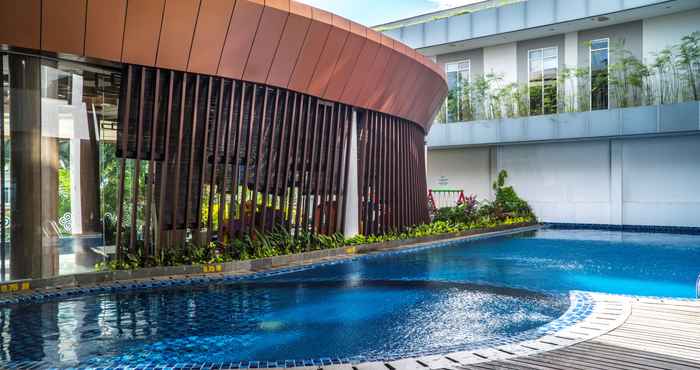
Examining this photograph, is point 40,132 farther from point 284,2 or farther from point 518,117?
point 518,117

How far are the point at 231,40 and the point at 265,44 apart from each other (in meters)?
0.66

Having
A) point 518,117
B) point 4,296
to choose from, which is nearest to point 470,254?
point 4,296

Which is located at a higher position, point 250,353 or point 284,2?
point 284,2

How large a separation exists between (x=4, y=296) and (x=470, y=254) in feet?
28.3

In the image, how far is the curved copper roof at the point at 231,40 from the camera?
7625mm

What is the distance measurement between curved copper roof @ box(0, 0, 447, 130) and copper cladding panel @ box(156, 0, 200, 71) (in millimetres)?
14

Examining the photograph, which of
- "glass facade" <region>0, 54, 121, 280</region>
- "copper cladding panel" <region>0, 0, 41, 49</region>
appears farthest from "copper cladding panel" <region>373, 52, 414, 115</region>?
"copper cladding panel" <region>0, 0, 41, 49</region>

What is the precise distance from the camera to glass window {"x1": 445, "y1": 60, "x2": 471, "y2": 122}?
78.3 feet

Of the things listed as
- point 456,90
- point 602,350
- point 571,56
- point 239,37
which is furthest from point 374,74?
point 456,90

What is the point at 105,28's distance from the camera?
7969 mm

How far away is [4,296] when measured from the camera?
736 centimetres

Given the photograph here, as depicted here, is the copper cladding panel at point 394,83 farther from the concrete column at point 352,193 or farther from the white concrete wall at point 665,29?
the white concrete wall at point 665,29

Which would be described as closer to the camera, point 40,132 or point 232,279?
point 40,132

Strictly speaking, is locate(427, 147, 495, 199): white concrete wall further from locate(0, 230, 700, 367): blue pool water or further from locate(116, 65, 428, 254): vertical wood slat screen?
locate(0, 230, 700, 367): blue pool water
